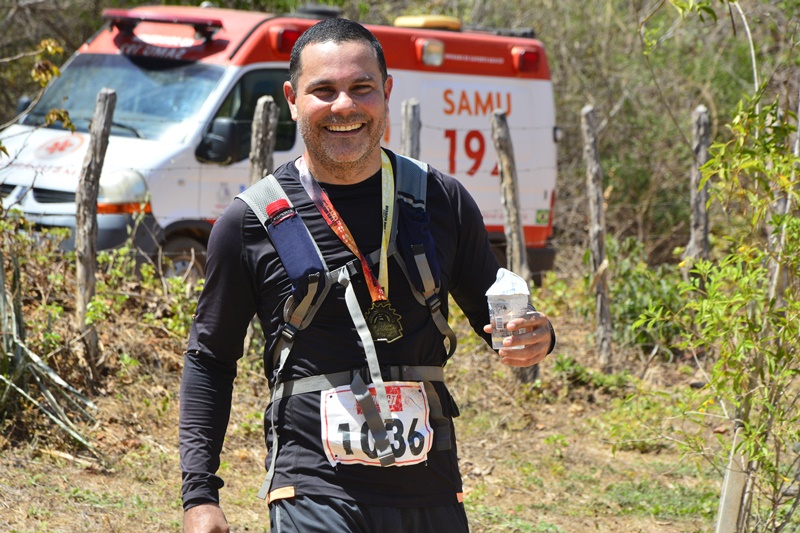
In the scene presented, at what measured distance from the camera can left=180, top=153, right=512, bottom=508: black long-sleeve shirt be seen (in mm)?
2686

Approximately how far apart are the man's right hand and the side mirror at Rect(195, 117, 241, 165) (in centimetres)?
639

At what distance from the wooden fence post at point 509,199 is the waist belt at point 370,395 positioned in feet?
18.3

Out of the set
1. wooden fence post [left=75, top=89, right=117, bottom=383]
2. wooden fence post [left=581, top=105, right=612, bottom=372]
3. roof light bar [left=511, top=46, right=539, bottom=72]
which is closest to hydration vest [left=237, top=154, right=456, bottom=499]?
wooden fence post [left=75, top=89, right=117, bottom=383]

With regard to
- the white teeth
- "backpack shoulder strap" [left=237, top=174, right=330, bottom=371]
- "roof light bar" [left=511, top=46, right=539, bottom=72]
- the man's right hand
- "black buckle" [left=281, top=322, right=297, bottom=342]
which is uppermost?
the white teeth

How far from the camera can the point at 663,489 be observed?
648cm

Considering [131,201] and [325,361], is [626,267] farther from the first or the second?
[325,361]

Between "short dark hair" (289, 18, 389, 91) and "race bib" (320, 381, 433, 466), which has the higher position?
"short dark hair" (289, 18, 389, 91)

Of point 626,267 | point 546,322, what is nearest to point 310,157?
point 546,322

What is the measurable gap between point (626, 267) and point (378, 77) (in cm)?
717

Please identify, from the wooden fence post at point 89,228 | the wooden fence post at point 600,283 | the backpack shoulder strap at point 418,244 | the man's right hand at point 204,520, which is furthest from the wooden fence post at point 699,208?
the man's right hand at point 204,520

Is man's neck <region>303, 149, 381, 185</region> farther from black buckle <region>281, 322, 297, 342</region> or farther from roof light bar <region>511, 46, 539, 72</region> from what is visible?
roof light bar <region>511, 46, 539, 72</region>

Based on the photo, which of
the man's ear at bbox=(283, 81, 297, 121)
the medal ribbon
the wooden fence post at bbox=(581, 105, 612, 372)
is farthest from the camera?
the wooden fence post at bbox=(581, 105, 612, 372)

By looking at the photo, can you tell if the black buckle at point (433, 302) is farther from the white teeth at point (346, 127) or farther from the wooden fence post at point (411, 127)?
→ the wooden fence post at point (411, 127)

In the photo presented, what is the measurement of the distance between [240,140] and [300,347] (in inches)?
252
